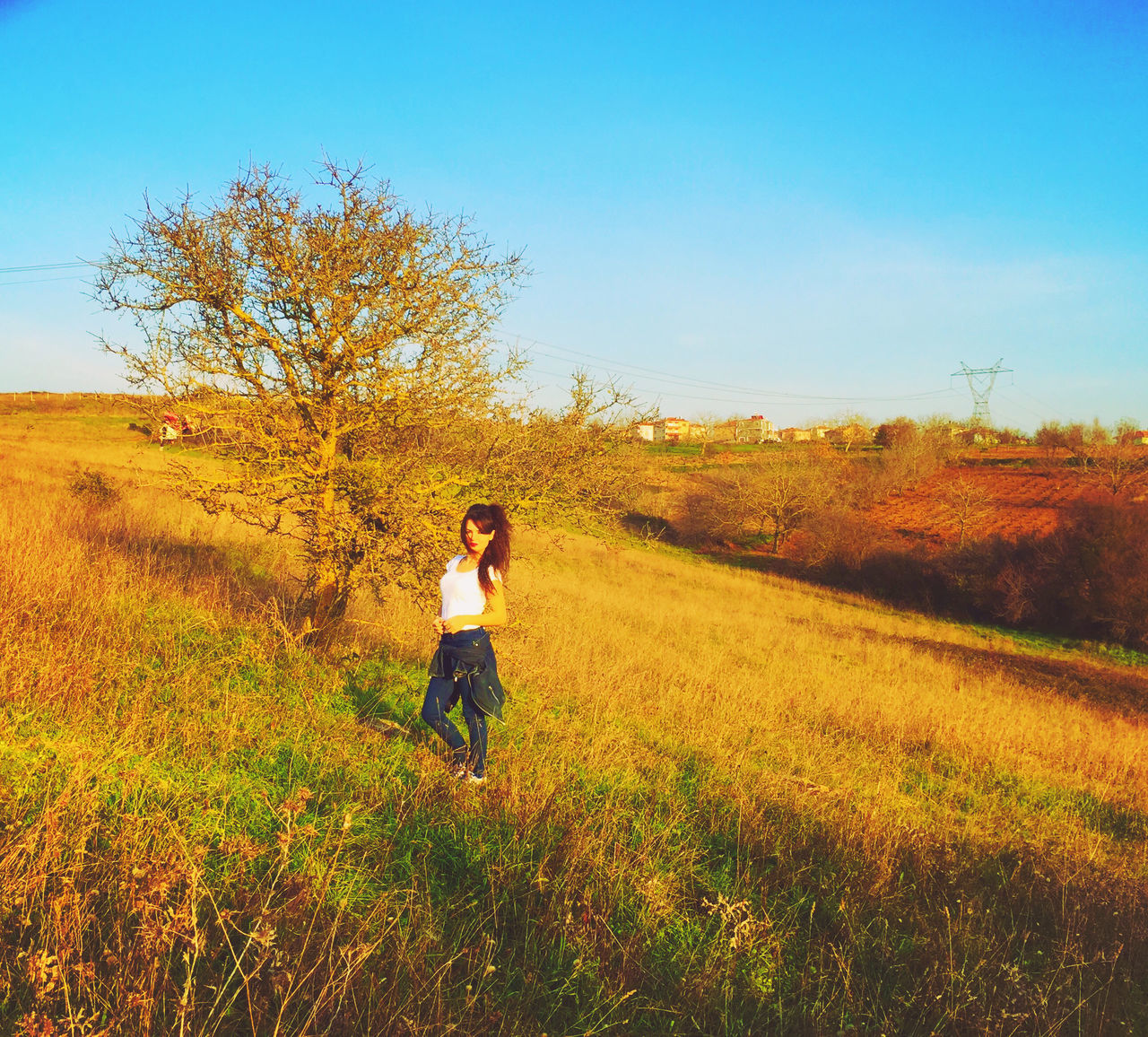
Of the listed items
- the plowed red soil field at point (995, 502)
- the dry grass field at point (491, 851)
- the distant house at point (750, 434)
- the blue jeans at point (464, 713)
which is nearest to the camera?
the dry grass field at point (491, 851)

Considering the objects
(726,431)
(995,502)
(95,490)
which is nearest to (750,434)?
(726,431)

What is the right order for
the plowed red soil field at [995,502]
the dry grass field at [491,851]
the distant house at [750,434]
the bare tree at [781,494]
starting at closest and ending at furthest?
the dry grass field at [491,851] < the plowed red soil field at [995,502] < the bare tree at [781,494] < the distant house at [750,434]

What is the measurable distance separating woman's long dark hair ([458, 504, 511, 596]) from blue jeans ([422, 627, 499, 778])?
337 mm

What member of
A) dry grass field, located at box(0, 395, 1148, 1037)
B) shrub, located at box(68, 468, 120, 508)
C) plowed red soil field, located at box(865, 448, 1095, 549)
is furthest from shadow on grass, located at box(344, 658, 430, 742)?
plowed red soil field, located at box(865, 448, 1095, 549)

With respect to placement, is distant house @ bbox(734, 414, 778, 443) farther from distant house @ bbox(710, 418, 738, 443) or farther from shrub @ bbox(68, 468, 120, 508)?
shrub @ bbox(68, 468, 120, 508)

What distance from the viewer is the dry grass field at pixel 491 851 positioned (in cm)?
241

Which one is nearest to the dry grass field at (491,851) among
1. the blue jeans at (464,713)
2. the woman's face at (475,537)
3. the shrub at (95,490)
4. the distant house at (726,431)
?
the blue jeans at (464,713)

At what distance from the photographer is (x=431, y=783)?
13.2 ft

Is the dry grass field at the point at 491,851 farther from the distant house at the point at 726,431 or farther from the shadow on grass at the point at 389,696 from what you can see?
the distant house at the point at 726,431

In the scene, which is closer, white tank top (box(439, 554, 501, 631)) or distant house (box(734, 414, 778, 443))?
white tank top (box(439, 554, 501, 631))

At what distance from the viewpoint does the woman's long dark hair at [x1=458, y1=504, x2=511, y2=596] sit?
169 inches

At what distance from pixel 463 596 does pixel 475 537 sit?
0.38 meters

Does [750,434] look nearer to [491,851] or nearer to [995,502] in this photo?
[995,502]

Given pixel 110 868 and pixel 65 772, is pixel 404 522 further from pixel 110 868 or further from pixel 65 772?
pixel 110 868
